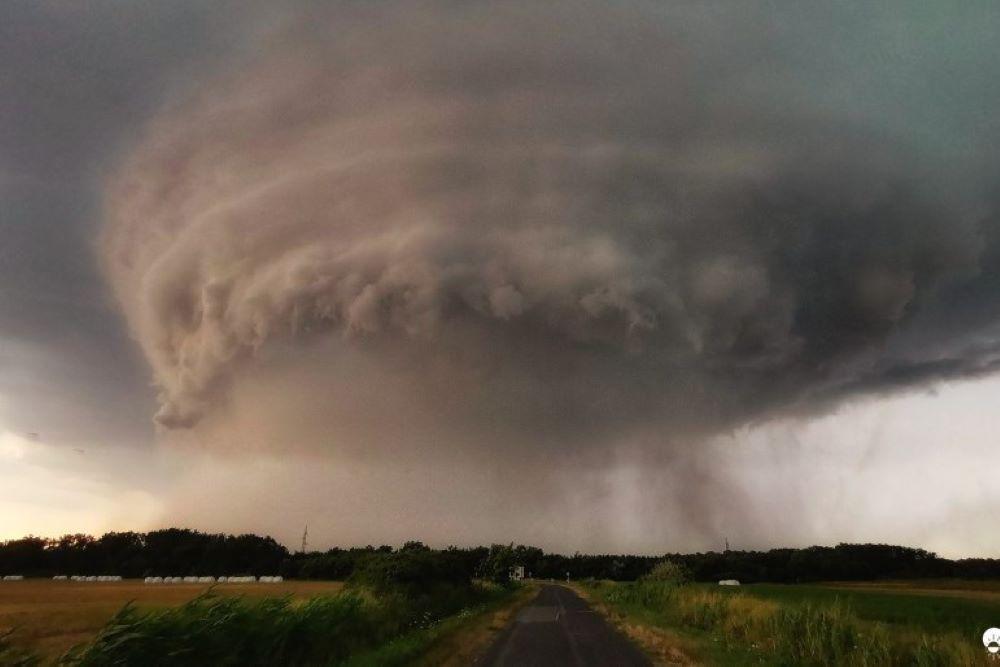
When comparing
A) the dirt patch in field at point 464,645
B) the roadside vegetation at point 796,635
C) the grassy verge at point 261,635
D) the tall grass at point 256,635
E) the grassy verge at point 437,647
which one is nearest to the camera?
the grassy verge at point 261,635

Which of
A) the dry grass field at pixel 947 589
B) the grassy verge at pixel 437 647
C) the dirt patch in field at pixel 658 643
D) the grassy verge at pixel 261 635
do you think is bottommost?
the dry grass field at pixel 947 589

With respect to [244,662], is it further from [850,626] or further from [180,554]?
[180,554]

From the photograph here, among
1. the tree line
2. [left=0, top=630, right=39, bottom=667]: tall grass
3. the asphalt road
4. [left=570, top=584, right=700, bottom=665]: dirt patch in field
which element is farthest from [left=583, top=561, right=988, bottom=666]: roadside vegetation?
the tree line

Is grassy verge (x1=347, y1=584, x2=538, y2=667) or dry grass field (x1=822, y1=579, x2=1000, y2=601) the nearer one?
grassy verge (x1=347, y1=584, x2=538, y2=667)

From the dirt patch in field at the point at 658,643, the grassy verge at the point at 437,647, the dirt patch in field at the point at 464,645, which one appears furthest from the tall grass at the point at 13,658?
the dirt patch in field at the point at 658,643

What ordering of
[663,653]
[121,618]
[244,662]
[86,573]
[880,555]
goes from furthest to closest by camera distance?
[880,555], [86,573], [663,653], [244,662], [121,618]

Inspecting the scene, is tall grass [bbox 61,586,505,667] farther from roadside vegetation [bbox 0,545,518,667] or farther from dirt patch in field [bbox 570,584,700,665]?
dirt patch in field [bbox 570,584,700,665]

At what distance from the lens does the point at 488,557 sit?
12838 cm

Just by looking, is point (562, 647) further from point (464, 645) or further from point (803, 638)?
point (803, 638)

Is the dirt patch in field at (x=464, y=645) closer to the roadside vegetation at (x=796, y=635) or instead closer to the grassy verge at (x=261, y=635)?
the grassy verge at (x=261, y=635)

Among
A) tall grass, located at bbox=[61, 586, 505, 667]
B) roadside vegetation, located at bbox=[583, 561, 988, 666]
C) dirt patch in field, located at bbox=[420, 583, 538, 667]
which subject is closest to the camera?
tall grass, located at bbox=[61, 586, 505, 667]

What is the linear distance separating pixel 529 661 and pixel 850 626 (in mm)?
10393

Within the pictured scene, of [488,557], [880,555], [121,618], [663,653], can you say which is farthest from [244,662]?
[880,555]

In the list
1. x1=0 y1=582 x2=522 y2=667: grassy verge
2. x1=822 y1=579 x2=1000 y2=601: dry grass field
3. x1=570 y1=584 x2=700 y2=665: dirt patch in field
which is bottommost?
x1=822 y1=579 x2=1000 y2=601: dry grass field
